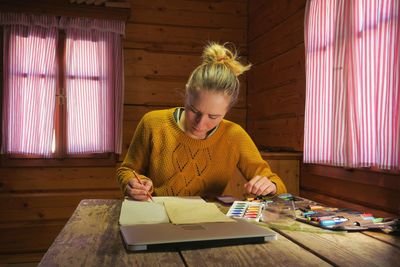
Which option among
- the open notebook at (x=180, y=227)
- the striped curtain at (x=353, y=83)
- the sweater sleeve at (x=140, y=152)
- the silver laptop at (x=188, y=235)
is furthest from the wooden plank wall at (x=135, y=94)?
the silver laptop at (x=188, y=235)

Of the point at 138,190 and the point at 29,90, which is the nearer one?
the point at 138,190

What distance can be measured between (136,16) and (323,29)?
6.74 feet

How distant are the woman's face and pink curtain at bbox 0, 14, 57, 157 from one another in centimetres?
231

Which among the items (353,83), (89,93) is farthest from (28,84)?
(353,83)

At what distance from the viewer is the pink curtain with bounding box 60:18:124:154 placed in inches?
141

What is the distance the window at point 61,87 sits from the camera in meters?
3.47

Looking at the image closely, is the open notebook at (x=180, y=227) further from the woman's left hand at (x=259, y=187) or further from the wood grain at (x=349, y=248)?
the woman's left hand at (x=259, y=187)

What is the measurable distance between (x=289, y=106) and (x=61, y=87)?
213 centimetres

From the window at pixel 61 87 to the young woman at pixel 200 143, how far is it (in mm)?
1937

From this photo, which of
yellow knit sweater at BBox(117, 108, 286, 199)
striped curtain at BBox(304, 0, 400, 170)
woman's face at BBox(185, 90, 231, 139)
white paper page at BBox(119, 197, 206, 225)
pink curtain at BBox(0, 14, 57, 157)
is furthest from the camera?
pink curtain at BBox(0, 14, 57, 157)

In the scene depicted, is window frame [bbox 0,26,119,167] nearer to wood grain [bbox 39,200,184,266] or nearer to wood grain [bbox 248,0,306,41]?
wood grain [bbox 248,0,306,41]

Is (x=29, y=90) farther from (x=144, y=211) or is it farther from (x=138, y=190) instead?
(x=144, y=211)

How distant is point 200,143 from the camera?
1.75m

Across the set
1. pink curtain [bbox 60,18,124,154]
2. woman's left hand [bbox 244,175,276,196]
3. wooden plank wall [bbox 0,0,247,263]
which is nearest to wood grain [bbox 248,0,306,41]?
wooden plank wall [bbox 0,0,247,263]
